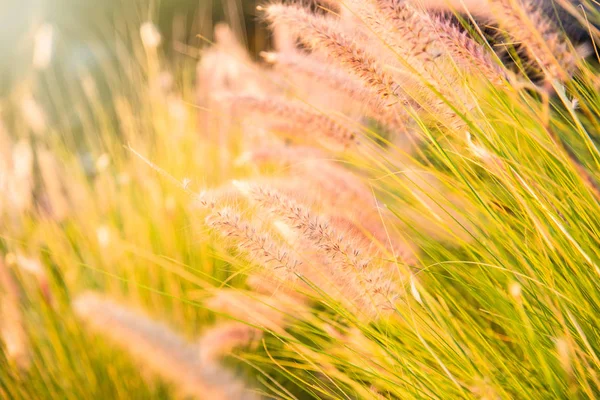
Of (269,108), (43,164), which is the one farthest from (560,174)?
(43,164)

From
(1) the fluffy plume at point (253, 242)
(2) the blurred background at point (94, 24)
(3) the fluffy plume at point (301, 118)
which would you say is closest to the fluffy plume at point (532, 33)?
(3) the fluffy plume at point (301, 118)

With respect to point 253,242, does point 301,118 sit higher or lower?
higher

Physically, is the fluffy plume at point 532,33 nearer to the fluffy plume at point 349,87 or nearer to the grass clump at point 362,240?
the grass clump at point 362,240

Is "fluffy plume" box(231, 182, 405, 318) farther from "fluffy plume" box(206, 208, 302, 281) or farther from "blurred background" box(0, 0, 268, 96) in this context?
"blurred background" box(0, 0, 268, 96)

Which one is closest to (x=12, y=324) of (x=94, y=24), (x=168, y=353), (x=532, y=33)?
(x=168, y=353)

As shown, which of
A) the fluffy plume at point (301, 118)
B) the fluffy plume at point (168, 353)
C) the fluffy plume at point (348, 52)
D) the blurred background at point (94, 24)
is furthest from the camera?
the blurred background at point (94, 24)

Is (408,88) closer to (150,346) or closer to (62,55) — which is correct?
(150,346)

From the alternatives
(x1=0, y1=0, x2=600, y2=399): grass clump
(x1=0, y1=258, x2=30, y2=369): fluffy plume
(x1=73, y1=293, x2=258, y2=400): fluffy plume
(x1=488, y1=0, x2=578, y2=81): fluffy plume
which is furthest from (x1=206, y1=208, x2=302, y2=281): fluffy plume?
(x1=0, y1=258, x2=30, y2=369): fluffy plume

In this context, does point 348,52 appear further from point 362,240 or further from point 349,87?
point 362,240
